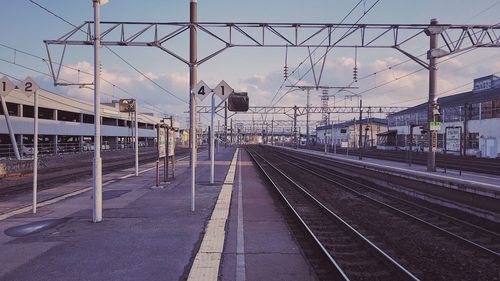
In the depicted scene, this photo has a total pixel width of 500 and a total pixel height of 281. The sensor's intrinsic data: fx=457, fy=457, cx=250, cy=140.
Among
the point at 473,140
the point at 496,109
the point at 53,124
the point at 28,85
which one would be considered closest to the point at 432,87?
the point at 28,85

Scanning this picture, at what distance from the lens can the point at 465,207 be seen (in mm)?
13344

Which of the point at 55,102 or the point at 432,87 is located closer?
the point at 432,87

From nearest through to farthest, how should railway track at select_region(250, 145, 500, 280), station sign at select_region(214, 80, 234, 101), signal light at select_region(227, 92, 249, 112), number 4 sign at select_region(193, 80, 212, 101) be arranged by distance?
railway track at select_region(250, 145, 500, 280) → number 4 sign at select_region(193, 80, 212, 101) → station sign at select_region(214, 80, 234, 101) → signal light at select_region(227, 92, 249, 112)

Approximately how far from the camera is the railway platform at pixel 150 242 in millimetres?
Answer: 5996

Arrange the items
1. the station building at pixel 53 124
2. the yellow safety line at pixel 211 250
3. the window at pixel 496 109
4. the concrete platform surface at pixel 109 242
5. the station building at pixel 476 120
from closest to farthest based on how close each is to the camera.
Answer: the yellow safety line at pixel 211 250 < the concrete platform surface at pixel 109 242 < the station building at pixel 53 124 < the station building at pixel 476 120 < the window at pixel 496 109

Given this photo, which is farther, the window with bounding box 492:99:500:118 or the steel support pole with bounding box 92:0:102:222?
the window with bounding box 492:99:500:118

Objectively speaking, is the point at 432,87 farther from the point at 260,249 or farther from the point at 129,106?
the point at 260,249

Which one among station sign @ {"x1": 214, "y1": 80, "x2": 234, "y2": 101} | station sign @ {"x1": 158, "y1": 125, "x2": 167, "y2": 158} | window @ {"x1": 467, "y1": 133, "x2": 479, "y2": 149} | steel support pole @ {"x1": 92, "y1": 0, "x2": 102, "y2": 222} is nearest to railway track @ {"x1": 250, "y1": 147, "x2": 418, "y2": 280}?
station sign @ {"x1": 214, "y1": 80, "x2": 234, "y2": 101}

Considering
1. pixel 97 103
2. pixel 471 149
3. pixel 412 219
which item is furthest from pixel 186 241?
pixel 471 149

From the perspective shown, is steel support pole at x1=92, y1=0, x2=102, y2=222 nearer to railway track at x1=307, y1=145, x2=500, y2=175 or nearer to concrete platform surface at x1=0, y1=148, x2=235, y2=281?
concrete platform surface at x1=0, y1=148, x2=235, y2=281

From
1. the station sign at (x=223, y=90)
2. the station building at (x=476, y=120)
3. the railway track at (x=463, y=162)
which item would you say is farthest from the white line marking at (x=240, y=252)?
the station building at (x=476, y=120)

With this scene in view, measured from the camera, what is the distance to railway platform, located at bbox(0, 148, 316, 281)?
600 cm

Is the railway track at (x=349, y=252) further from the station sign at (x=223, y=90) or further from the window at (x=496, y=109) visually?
the window at (x=496, y=109)

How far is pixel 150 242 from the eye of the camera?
756 cm
